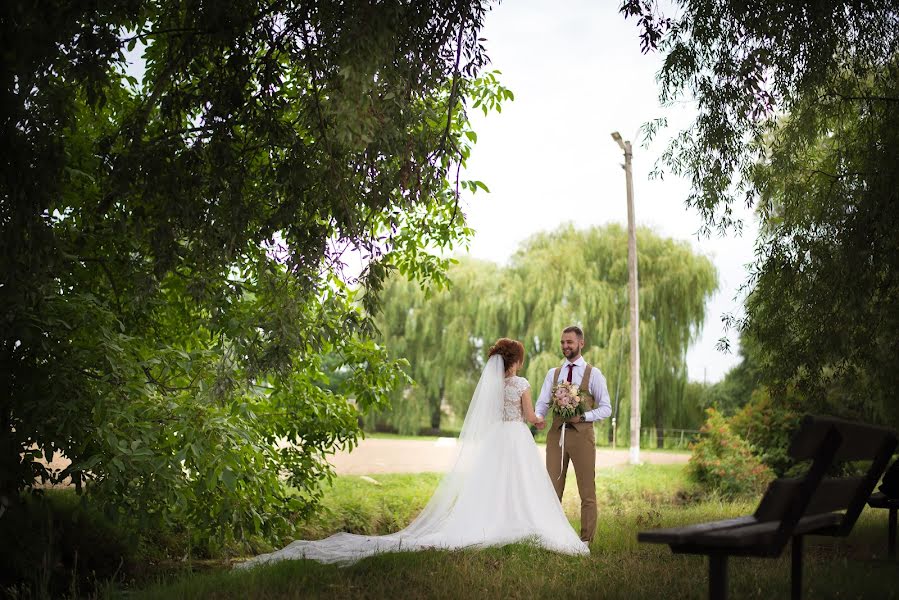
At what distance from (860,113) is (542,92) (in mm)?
25580

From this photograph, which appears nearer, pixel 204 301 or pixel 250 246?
pixel 204 301

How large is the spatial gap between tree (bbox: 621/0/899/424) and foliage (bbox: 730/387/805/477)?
785 centimetres

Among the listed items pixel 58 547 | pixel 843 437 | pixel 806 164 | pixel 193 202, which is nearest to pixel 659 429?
pixel 806 164

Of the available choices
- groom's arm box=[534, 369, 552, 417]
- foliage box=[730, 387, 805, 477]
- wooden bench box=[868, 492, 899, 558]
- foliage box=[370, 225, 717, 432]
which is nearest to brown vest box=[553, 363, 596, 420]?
groom's arm box=[534, 369, 552, 417]

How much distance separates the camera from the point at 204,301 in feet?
18.9

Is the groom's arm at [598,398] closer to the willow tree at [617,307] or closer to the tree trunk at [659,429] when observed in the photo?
the willow tree at [617,307]

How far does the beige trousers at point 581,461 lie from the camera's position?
770 cm

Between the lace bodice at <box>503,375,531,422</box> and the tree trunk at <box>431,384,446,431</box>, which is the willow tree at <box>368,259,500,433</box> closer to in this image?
the tree trunk at <box>431,384,446,431</box>

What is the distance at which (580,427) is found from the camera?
25.8 ft

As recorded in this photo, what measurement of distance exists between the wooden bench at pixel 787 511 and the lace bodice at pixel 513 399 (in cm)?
387

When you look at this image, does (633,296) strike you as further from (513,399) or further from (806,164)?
(513,399)

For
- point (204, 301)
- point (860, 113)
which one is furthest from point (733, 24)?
point (204, 301)

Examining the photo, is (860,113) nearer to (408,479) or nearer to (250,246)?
(250,246)

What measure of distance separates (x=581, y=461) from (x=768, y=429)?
1138 cm
